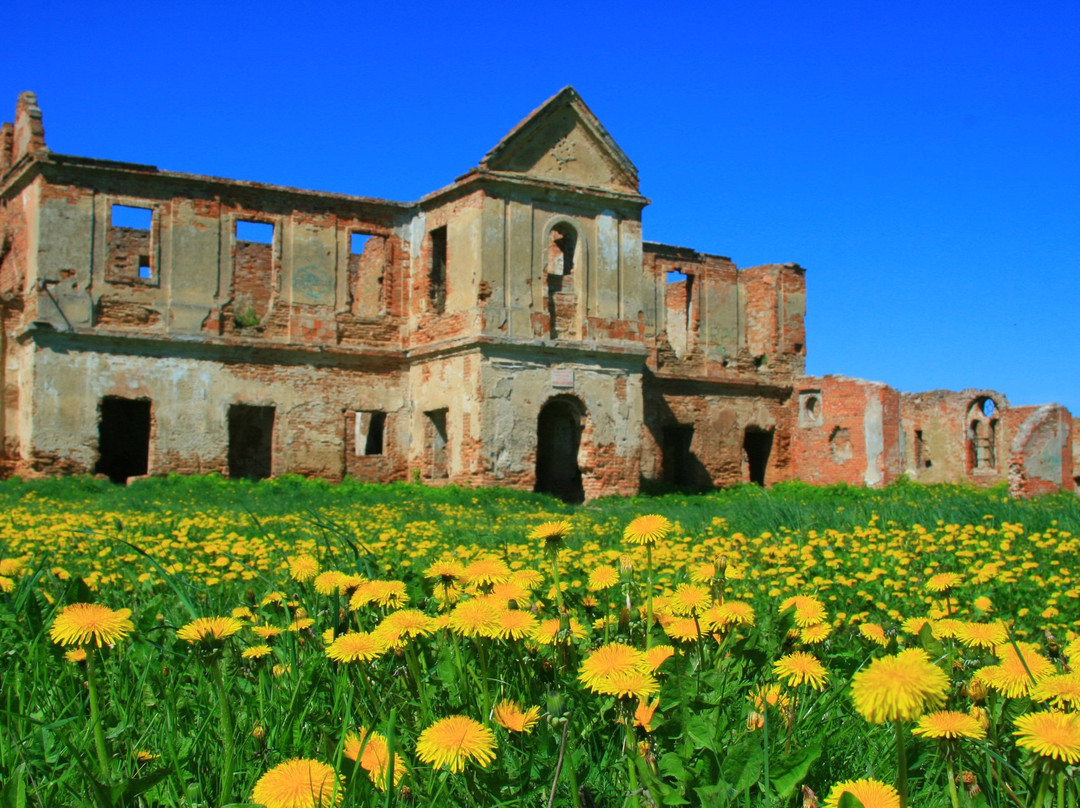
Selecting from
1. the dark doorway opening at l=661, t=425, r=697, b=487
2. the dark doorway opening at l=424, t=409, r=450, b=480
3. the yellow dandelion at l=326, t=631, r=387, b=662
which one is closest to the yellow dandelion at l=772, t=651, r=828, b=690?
the yellow dandelion at l=326, t=631, r=387, b=662

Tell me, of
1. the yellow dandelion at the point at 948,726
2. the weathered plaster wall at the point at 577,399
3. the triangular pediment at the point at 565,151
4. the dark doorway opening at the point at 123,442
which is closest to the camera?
the yellow dandelion at the point at 948,726

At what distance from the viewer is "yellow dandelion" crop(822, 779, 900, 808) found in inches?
68.8

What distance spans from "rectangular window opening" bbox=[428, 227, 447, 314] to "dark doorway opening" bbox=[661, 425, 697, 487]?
23.1ft

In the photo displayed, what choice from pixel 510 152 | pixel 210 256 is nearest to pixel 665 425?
pixel 510 152

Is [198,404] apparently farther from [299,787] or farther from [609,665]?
[299,787]

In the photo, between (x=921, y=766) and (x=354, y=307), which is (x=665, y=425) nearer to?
(x=354, y=307)

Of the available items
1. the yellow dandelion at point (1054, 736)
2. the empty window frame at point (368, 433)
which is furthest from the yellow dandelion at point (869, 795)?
the empty window frame at point (368, 433)

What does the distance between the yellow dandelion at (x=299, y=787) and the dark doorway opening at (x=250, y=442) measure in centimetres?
2113

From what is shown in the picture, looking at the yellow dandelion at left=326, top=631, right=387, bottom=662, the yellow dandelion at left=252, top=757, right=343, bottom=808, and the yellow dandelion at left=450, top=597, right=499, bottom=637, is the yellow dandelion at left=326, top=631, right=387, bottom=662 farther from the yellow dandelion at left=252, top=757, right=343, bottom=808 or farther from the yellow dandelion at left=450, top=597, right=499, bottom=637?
the yellow dandelion at left=252, top=757, right=343, bottom=808

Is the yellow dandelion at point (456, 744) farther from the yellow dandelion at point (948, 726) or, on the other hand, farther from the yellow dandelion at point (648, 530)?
the yellow dandelion at point (648, 530)

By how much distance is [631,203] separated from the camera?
844 inches

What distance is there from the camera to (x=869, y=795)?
1.78 m

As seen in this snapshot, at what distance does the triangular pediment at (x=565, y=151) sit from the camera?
20.2 m

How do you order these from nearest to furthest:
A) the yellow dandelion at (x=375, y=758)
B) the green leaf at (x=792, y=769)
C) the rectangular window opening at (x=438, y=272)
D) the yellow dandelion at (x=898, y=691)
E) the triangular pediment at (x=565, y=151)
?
the yellow dandelion at (x=898, y=691) < the yellow dandelion at (x=375, y=758) < the green leaf at (x=792, y=769) < the triangular pediment at (x=565, y=151) < the rectangular window opening at (x=438, y=272)
